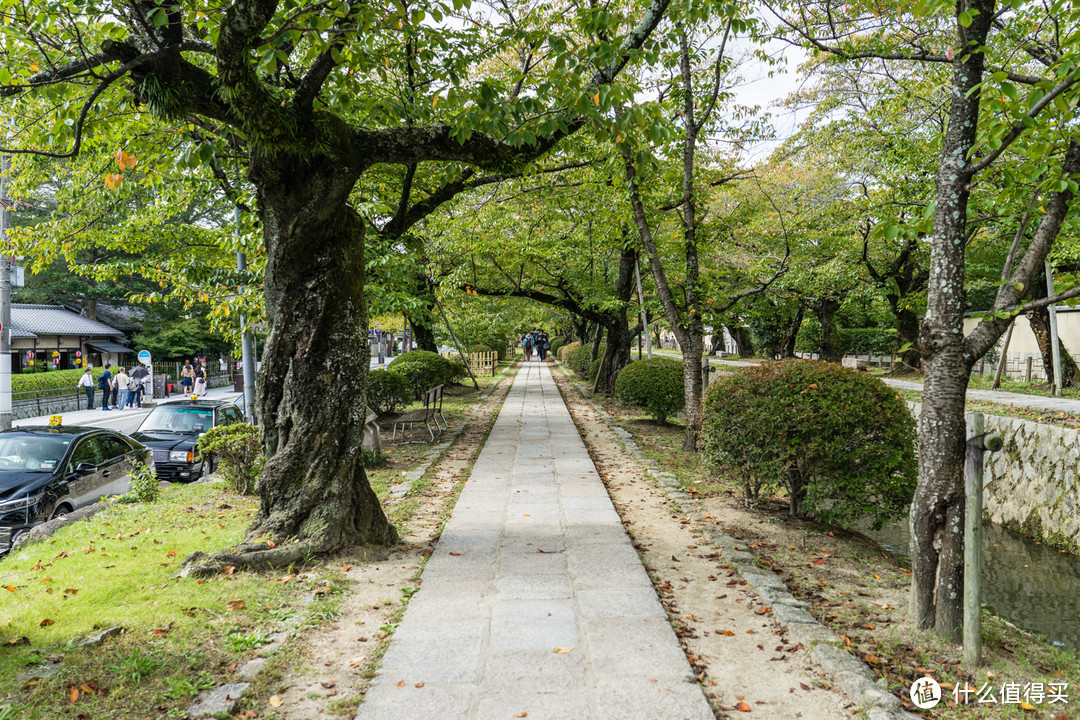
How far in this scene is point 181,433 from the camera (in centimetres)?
1157

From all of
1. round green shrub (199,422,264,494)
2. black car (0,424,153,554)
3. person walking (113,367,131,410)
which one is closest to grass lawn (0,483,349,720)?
black car (0,424,153,554)

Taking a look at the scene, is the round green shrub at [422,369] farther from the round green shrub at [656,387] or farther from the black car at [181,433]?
the round green shrub at [656,387]

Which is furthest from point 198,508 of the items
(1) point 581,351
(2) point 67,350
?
(2) point 67,350

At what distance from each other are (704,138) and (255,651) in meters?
9.06

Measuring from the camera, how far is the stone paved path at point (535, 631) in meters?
3.07

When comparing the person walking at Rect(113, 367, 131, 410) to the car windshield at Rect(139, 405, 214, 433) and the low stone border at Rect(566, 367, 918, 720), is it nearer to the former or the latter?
the car windshield at Rect(139, 405, 214, 433)

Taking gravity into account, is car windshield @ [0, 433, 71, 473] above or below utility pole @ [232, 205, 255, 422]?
below

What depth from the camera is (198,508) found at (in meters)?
7.25

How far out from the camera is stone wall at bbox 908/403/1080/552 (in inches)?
294

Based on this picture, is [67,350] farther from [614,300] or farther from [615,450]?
[615,450]

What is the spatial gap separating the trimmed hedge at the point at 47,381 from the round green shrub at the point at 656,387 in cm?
2059

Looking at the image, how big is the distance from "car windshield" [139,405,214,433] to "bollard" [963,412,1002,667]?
38.7ft

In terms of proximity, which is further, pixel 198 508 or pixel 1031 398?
pixel 1031 398

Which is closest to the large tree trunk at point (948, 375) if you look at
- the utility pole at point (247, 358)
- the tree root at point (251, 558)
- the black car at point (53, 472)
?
the tree root at point (251, 558)
